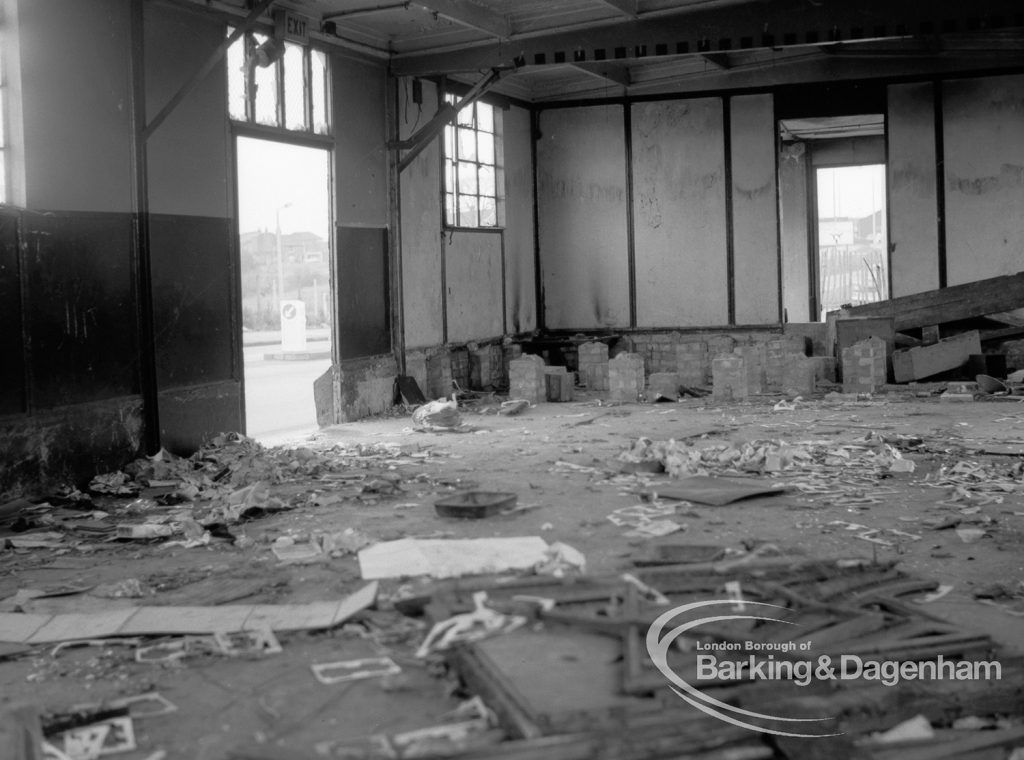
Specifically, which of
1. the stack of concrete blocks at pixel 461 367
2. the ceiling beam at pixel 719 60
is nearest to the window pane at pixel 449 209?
the stack of concrete blocks at pixel 461 367

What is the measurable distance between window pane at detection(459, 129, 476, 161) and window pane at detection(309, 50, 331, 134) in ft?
10.4

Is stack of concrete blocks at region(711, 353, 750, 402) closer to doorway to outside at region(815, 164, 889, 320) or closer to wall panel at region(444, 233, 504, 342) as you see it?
wall panel at region(444, 233, 504, 342)

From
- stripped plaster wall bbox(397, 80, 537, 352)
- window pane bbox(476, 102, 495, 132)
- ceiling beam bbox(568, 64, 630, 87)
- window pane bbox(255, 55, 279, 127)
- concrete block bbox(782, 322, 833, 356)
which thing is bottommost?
concrete block bbox(782, 322, 833, 356)

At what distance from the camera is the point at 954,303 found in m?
14.6

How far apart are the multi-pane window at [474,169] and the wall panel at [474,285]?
282 mm

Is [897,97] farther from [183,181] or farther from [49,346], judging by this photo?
[49,346]

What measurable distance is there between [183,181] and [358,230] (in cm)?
302

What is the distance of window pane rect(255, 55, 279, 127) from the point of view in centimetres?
1101

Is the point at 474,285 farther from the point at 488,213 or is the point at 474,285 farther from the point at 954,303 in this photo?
the point at 954,303

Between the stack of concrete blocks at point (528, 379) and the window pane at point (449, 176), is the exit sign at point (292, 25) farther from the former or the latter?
the stack of concrete blocks at point (528, 379)

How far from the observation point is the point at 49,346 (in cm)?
851

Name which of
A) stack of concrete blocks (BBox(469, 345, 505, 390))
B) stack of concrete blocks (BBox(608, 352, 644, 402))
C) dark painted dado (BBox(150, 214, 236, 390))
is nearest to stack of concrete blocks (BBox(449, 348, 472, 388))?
stack of concrete blocks (BBox(469, 345, 505, 390))

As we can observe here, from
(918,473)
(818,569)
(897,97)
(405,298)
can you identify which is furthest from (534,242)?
(818,569)

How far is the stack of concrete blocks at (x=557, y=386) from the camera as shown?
14.6 metres
